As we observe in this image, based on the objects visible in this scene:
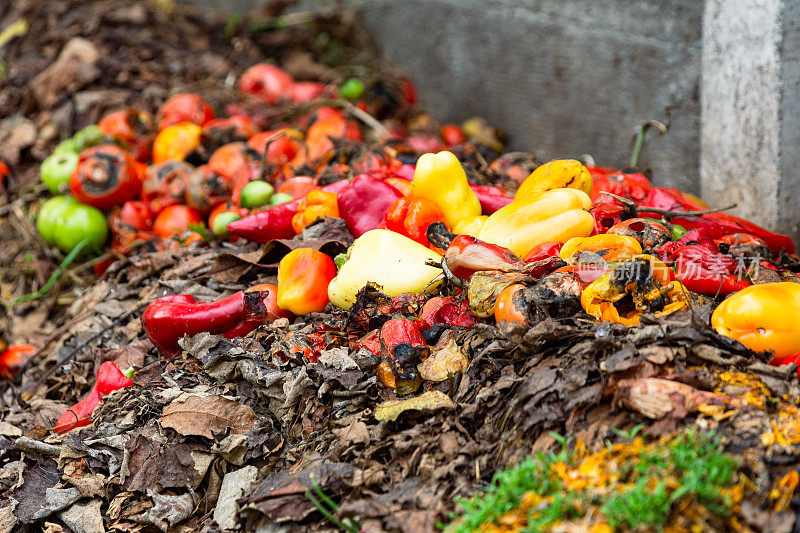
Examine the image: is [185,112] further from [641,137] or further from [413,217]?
[641,137]

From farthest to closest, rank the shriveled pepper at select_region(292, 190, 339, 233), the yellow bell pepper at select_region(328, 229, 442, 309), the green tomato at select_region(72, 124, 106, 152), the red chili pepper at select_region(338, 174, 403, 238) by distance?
the green tomato at select_region(72, 124, 106, 152), the shriveled pepper at select_region(292, 190, 339, 233), the red chili pepper at select_region(338, 174, 403, 238), the yellow bell pepper at select_region(328, 229, 442, 309)

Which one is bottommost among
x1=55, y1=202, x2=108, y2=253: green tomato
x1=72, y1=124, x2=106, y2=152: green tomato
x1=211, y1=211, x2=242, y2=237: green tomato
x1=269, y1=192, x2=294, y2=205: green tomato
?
x1=55, y1=202, x2=108, y2=253: green tomato

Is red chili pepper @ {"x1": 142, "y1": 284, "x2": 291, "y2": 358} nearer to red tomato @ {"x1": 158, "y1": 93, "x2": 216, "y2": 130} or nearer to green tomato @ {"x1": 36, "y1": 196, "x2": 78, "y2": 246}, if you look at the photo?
green tomato @ {"x1": 36, "y1": 196, "x2": 78, "y2": 246}

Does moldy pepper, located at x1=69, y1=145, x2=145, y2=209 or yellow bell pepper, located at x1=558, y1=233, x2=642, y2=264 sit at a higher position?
yellow bell pepper, located at x1=558, y1=233, x2=642, y2=264

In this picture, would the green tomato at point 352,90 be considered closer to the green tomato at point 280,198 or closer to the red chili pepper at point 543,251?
the green tomato at point 280,198

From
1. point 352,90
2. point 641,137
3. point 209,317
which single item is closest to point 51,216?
point 209,317

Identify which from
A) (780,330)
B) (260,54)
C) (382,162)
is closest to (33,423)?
(382,162)

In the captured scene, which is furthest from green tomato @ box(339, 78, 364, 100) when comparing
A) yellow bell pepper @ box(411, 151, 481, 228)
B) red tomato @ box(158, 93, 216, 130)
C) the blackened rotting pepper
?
the blackened rotting pepper
